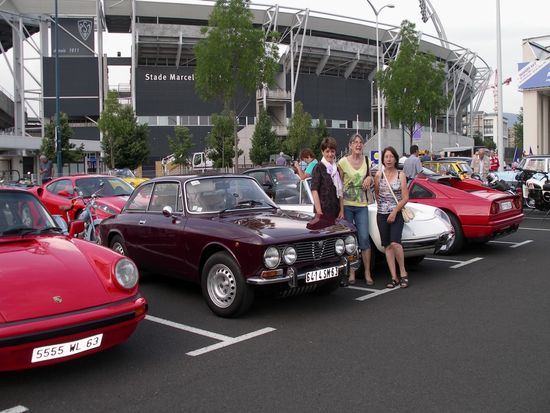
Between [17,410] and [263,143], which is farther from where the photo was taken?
[263,143]

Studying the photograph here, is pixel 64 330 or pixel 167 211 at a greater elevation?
pixel 167 211

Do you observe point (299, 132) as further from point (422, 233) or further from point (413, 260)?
point (422, 233)

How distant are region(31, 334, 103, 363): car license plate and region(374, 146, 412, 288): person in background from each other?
158 inches

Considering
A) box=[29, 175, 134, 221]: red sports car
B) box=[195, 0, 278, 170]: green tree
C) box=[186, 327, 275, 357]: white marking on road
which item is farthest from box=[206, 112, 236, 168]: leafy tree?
box=[186, 327, 275, 357]: white marking on road

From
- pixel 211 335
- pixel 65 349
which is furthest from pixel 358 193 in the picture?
pixel 65 349

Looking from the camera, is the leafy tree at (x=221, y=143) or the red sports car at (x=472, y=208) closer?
the red sports car at (x=472, y=208)

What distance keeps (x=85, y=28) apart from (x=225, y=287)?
169 ft

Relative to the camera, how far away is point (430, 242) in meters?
7.43

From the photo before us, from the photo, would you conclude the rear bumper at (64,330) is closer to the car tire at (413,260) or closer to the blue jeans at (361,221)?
the blue jeans at (361,221)

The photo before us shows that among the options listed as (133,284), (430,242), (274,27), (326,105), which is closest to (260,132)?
(274,27)

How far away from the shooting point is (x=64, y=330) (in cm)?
365

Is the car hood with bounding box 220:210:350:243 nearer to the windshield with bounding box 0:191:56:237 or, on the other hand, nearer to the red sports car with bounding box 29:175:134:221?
the windshield with bounding box 0:191:56:237

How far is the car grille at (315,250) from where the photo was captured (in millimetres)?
5367

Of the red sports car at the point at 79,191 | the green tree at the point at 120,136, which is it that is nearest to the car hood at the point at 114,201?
the red sports car at the point at 79,191
